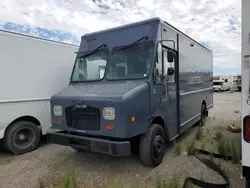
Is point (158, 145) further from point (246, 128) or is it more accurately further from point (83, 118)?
point (246, 128)

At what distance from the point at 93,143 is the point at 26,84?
2977 millimetres

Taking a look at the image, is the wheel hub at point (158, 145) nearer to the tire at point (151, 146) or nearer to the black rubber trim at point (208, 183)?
the tire at point (151, 146)

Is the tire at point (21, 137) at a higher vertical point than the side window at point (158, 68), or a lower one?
lower

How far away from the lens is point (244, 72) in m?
2.35

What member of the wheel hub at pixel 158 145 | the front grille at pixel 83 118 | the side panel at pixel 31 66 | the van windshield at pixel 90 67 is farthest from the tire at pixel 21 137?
the wheel hub at pixel 158 145

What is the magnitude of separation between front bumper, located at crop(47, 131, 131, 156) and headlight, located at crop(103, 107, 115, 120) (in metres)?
0.41

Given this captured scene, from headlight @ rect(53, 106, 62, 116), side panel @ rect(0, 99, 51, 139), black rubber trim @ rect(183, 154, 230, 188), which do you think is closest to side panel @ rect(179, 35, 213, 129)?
black rubber trim @ rect(183, 154, 230, 188)

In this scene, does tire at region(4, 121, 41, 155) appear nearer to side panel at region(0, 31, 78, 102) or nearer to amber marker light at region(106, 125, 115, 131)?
side panel at region(0, 31, 78, 102)

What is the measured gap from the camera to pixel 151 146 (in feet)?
13.3

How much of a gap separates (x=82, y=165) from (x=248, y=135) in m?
3.46

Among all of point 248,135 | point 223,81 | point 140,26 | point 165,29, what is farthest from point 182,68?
point 223,81

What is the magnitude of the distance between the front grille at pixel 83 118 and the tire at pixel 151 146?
3.20 feet

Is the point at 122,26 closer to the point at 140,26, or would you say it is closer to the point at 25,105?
the point at 140,26

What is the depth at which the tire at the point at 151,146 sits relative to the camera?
4004 mm
